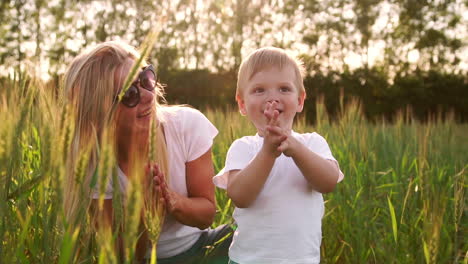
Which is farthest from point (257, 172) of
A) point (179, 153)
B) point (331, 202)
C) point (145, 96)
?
point (331, 202)

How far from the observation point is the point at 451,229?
209 cm

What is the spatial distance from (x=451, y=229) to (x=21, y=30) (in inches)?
561

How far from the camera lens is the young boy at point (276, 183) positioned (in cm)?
124

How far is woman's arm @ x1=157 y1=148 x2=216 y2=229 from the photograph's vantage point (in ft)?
4.79

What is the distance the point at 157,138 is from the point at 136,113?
11cm

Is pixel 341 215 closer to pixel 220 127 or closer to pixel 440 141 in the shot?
pixel 440 141

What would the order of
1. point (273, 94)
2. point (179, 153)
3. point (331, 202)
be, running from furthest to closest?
point (331, 202) → point (179, 153) → point (273, 94)

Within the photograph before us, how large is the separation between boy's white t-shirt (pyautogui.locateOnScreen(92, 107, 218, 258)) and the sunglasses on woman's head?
305mm

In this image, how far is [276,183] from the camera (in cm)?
132

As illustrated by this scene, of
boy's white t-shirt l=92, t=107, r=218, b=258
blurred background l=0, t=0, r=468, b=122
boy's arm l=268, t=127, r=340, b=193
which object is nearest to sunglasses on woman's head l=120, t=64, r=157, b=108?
boy's white t-shirt l=92, t=107, r=218, b=258

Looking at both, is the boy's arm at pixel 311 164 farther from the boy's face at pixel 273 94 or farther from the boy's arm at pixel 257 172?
the boy's face at pixel 273 94

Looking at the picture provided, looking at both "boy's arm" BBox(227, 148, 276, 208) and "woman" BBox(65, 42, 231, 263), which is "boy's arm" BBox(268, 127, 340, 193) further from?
"woman" BBox(65, 42, 231, 263)

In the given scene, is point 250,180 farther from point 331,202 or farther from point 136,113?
point 331,202

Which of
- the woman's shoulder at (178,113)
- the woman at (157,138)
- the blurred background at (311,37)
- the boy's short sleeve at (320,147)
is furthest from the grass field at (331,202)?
the blurred background at (311,37)
